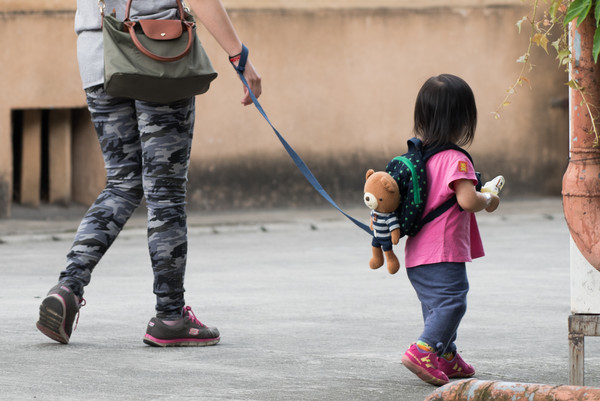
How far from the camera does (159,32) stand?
4.97 metres

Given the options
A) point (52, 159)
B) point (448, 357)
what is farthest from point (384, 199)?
point (52, 159)

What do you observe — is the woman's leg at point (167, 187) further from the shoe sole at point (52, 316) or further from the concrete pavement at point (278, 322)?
the shoe sole at point (52, 316)

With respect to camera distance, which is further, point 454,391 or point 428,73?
point 428,73

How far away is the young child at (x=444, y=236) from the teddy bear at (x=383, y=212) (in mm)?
104

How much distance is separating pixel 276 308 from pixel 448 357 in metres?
2.05

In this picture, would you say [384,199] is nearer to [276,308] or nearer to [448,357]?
[448,357]

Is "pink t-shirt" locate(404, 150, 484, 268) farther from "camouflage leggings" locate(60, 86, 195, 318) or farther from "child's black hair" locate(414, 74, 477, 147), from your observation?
"camouflage leggings" locate(60, 86, 195, 318)

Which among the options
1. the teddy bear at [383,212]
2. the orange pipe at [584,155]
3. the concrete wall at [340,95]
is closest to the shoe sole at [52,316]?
the teddy bear at [383,212]

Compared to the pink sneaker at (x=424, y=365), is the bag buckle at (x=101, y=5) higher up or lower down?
higher up

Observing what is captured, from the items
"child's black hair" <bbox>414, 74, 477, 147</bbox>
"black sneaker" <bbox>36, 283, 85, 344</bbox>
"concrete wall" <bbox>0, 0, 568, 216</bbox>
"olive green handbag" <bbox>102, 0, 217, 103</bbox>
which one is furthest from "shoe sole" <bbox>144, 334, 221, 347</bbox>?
"concrete wall" <bbox>0, 0, 568, 216</bbox>

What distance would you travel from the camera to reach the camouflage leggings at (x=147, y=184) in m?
5.05

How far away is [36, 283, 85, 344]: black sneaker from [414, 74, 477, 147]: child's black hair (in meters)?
1.50

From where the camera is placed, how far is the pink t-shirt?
445cm

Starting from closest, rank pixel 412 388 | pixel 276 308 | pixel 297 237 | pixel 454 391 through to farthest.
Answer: pixel 454 391
pixel 412 388
pixel 276 308
pixel 297 237
